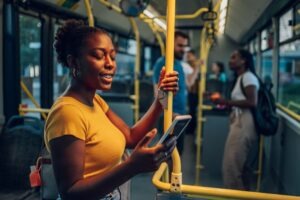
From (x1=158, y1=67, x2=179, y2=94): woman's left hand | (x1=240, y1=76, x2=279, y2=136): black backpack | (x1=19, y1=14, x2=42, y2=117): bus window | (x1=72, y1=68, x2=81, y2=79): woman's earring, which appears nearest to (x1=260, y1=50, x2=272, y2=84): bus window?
(x1=240, y1=76, x2=279, y2=136): black backpack

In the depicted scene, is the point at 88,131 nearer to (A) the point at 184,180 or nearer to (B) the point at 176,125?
(B) the point at 176,125

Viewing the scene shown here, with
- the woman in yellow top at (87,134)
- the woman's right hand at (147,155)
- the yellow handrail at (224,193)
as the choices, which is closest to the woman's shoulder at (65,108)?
the woman in yellow top at (87,134)

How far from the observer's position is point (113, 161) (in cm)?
139

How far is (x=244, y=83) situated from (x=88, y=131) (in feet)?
8.56

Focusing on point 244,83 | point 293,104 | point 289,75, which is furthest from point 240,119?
point 289,75

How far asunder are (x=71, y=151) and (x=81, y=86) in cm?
29

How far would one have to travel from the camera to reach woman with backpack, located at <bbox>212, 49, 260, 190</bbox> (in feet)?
11.9

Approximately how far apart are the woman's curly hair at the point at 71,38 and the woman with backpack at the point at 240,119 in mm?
2443

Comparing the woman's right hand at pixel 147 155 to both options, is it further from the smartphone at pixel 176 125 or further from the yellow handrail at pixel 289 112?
the yellow handrail at pixel 289 112

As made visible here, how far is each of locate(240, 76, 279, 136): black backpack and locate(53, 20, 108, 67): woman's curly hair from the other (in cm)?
252

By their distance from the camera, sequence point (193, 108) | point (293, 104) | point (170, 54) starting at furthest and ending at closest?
point (193, 108), point (293, 104), point (170, 54)

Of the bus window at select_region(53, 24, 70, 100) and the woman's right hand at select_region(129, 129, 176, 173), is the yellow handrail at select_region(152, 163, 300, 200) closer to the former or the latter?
the woman's right hand at select_region(129, 129, 176, 173)

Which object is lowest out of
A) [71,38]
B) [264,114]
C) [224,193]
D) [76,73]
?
[224,193]

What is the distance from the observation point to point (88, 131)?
1.32 m
